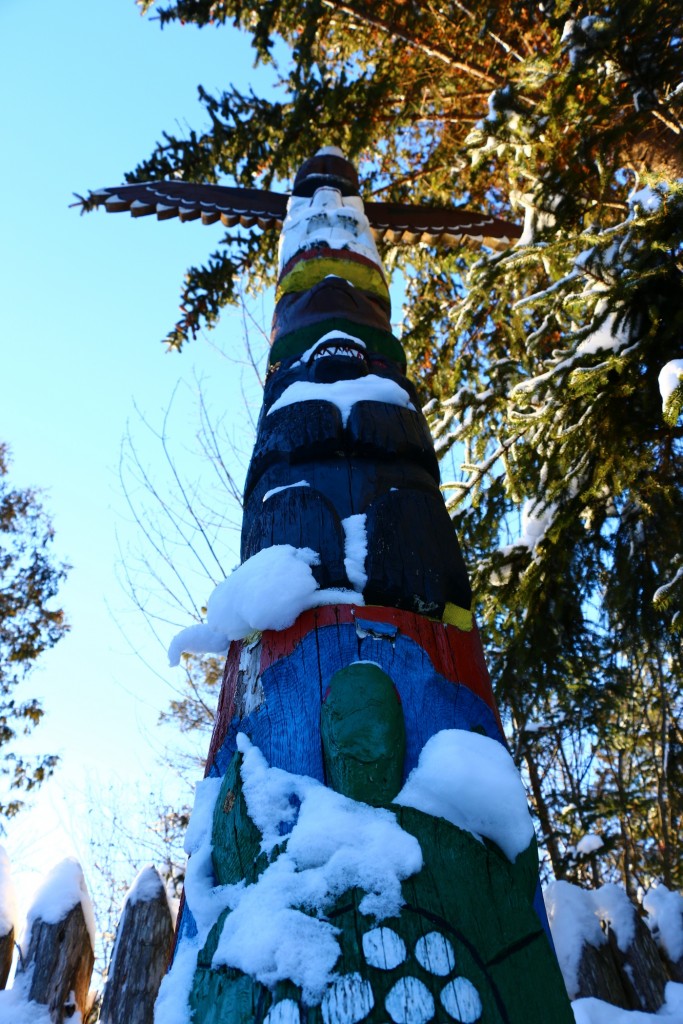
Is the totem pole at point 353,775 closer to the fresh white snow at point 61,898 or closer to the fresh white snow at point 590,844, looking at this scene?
the fresh white snow at point 61,898

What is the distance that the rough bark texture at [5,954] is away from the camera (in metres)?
3.20

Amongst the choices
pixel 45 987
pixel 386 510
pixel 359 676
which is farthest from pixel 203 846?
pixel 45 987

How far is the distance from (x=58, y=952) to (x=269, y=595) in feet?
5.78

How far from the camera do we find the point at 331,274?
5.22m

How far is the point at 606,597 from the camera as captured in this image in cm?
538

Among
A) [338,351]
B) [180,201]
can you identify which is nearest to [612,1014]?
[338,351]

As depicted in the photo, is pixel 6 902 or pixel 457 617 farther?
pixel 6 902

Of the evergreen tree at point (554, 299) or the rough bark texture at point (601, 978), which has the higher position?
the evergreen tree at point (554, 299)

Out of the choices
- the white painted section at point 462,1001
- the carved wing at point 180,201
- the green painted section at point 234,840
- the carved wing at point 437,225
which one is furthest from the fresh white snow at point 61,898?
the carved wing at point 437,225

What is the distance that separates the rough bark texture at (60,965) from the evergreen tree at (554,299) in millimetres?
2758

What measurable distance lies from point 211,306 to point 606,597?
4.26 metres

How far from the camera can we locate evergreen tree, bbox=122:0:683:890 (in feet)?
15.4

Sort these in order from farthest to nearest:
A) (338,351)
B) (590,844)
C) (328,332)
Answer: (590,844)
(328,332)
(338,351)

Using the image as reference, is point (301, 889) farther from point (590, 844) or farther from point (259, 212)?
point (259, 212)
